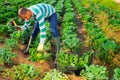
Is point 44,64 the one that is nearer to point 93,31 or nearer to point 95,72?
point 95,72

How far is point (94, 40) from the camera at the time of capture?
31.4 feet

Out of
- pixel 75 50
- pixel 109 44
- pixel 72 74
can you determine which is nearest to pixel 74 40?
pixel 75 50

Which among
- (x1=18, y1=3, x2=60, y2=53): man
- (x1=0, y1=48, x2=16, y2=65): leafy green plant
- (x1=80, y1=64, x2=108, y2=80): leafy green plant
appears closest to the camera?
(x1=80, y1=64, x2=108, y2=80): leafy green plant

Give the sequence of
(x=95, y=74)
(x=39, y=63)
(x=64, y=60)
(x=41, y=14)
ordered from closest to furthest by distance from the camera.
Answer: (x=95, y=74) → (x=64, y=60) → (x=41, y=14) → (x=39, y=63)

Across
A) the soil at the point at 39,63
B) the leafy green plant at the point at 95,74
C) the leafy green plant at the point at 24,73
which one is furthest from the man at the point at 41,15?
the leafy green plant at the point at 95,74

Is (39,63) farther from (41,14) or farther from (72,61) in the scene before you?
(41,14)

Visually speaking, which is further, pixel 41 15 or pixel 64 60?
pixel 41 15

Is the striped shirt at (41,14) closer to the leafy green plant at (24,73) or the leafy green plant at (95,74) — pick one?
the leafy green plant at (24,73)

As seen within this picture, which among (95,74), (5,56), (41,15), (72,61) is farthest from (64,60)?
(5,56)

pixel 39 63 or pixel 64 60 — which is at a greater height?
pixel 64 60

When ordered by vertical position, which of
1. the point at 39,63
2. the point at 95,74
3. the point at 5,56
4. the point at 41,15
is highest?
the point at 41,15

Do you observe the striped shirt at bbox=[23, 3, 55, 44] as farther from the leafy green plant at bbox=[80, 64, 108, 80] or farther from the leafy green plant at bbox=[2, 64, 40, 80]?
the leafy green plant at bbox=[80, 64, 108, 80]

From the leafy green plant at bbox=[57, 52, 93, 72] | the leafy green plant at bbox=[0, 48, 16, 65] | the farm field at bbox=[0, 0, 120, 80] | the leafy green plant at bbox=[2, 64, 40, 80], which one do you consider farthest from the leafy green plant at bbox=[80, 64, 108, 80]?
the leafy green plant at bbox=[0, 48, 16, 65]

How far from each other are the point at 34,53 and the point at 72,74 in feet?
4.43
